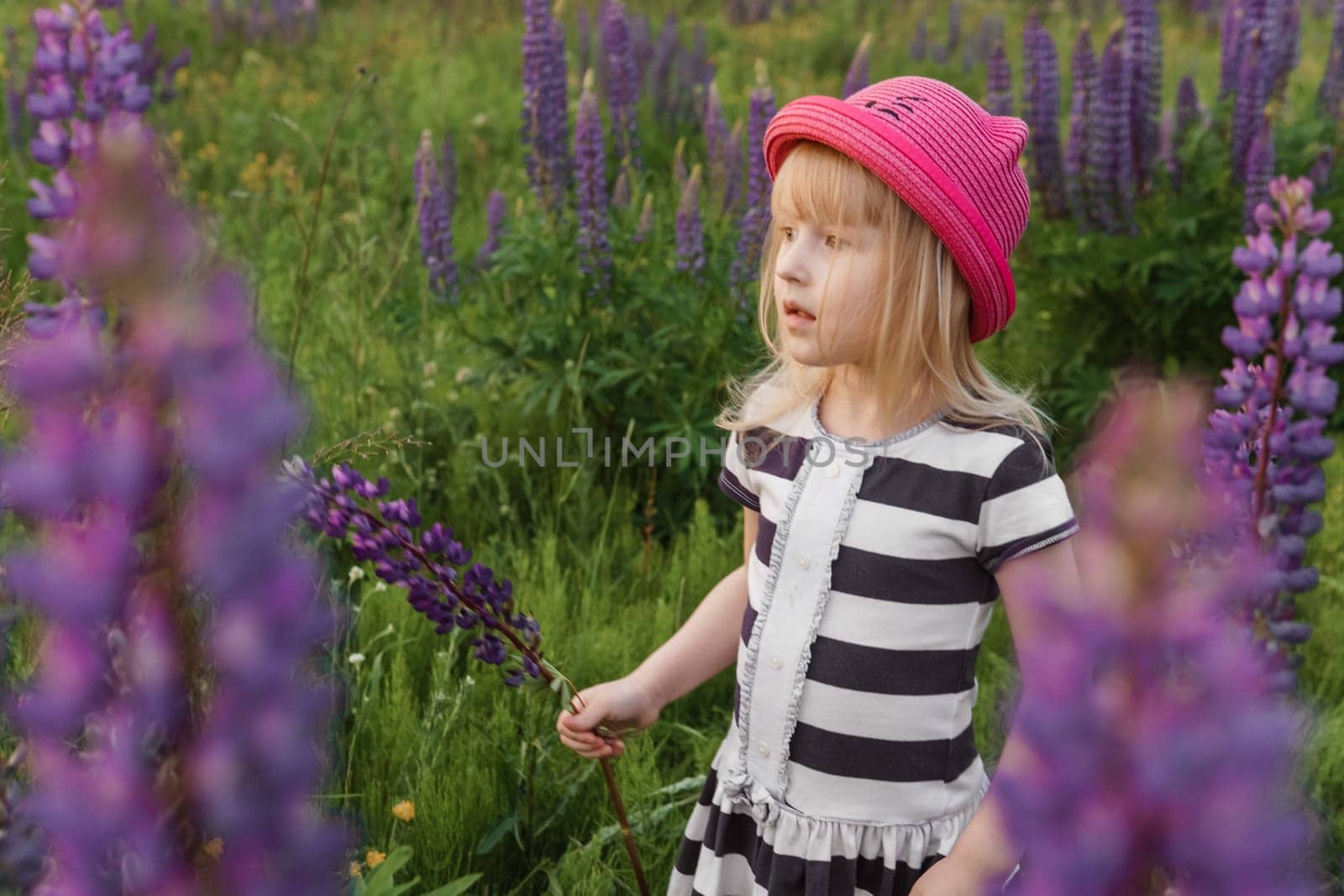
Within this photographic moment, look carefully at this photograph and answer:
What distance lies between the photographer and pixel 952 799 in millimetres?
1781

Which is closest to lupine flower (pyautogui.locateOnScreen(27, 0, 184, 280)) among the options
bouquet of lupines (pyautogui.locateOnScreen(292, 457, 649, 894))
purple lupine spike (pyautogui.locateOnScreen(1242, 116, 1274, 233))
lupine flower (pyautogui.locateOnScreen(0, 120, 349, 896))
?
lupine flower (pyautogui.locateOnScreen(0, 120, 349, 896))

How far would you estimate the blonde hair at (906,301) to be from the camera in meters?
1.71

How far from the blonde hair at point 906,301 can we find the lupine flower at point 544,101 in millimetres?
2042

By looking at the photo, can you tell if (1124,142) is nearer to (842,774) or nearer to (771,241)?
(771,241)

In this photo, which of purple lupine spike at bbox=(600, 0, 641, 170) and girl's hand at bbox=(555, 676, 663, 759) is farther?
purple lupine spike at bbox=(600, 0, 641, 170)

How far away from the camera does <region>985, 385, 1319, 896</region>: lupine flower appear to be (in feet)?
1.60

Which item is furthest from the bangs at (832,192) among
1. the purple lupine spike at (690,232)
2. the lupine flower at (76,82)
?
the purple lupine spike at (690,232)

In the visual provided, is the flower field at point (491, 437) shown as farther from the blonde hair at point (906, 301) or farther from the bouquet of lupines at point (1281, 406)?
the blonde hair at point (906, 301)

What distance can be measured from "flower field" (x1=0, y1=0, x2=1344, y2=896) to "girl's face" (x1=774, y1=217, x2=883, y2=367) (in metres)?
0.51

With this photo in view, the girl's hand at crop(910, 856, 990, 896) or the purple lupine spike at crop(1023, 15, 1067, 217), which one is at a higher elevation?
the purple lupine spike at crop(1023, 15, 1067, 217)

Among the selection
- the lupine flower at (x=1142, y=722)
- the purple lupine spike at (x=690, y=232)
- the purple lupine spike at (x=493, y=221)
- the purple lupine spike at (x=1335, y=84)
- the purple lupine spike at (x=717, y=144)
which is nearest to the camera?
the lupine flower at (x=1142, y=722)

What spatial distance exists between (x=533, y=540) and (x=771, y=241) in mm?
1441

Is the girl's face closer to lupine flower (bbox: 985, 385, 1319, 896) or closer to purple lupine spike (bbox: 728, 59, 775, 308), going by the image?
lupine flower (bbox: 985, 385, 1319, 896)

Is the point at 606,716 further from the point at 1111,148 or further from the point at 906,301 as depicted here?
the point at 1111,148
